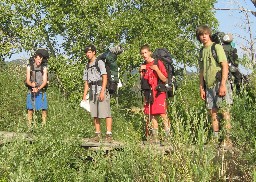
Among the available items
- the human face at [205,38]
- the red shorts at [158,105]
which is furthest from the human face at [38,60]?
the human face at [205,38]

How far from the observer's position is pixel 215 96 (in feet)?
22.3

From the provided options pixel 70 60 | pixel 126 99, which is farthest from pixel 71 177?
pixel 126 99

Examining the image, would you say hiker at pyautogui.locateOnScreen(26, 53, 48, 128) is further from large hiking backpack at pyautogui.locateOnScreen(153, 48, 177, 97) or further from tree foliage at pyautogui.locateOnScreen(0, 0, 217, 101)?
tree foliage at pyautogui.locateOnScreen(0, 0, 217, 101)

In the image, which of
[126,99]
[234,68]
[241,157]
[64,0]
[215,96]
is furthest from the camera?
[126,99]

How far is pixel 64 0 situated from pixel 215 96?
654 inches

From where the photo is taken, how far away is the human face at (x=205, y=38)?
268 inches

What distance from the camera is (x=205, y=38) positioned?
684 centimetres

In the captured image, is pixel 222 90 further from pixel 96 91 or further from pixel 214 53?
pixel 96 91

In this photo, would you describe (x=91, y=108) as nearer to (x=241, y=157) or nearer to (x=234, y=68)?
(x=234, y=68)

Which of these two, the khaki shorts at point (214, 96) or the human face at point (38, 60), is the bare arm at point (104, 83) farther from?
the khaki shorts at point (214, 96)

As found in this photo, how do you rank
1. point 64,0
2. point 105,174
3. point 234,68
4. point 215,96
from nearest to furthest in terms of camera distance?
point 105,174 < point 215,96 < point 234,68 < point 64,0

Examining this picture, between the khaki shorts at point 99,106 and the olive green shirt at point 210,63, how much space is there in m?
2.12

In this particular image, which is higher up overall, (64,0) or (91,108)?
(64,0)

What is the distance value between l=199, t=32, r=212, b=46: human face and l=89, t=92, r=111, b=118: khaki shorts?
2306 mm
